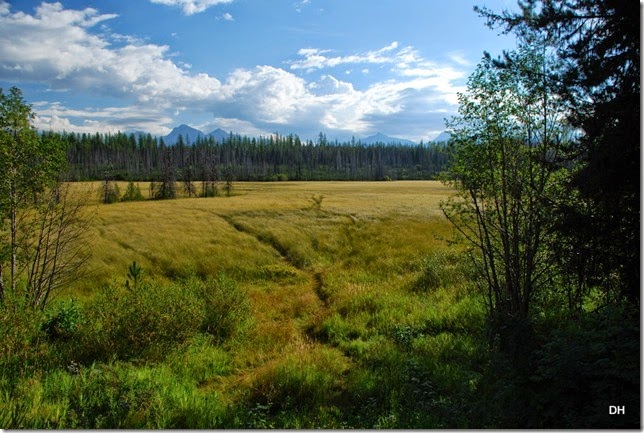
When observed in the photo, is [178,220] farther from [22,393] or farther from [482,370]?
[482,370]

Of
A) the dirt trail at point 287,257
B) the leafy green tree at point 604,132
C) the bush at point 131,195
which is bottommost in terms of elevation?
the dirt trail at point 287,257

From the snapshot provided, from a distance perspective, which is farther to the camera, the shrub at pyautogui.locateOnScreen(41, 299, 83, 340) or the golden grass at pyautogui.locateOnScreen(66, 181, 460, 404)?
the golden grass at pyautogui.locateOnScreen(66, 181, 460, 404)

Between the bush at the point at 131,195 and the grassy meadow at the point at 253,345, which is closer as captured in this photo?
the grassy meadow at the point at 253,345

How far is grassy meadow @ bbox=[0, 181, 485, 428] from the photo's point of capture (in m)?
11.0

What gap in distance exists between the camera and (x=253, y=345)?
18172 mm

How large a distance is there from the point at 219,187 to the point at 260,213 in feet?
167

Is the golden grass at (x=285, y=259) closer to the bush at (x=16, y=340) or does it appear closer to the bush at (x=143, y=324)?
the bush at (x=143, y=324)

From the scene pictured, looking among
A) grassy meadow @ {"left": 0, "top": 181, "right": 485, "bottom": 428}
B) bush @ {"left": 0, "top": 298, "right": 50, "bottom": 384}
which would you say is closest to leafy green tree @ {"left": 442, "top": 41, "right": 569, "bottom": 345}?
grassy meadow @ {"left": 0, "top": 181, "right": 485, "bottom": 428}

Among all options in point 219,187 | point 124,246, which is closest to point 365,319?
point 124,246

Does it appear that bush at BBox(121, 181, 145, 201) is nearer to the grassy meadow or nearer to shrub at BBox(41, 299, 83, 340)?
the grassy meadow

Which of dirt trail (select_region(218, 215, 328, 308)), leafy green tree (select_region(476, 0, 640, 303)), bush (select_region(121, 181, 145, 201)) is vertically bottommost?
dirt trail (select_region(218, 215, 328, 308))

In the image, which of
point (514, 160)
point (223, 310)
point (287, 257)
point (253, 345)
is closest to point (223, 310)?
point (223, 310)

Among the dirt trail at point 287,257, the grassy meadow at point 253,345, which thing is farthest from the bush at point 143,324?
the dirt trail at point 287,257

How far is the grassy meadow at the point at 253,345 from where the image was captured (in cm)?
1098
